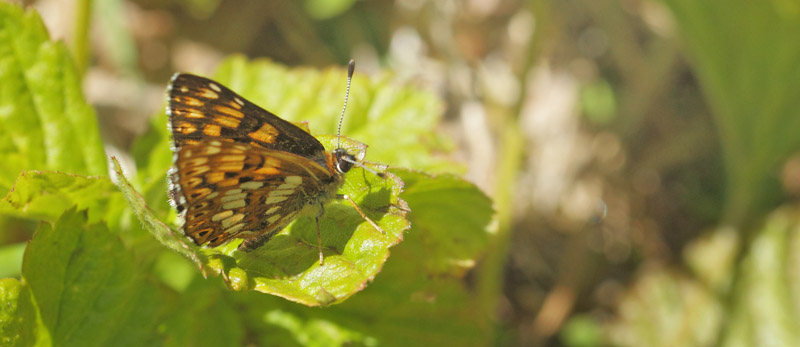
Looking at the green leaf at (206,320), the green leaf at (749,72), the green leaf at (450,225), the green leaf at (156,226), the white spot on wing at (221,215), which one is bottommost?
the green leaf at (206,320)

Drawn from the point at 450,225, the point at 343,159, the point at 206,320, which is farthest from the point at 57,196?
the point at 450,225

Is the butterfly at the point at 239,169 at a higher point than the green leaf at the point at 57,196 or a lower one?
higher

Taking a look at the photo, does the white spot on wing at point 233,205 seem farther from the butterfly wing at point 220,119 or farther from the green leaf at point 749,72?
the green leaf at point 749,72

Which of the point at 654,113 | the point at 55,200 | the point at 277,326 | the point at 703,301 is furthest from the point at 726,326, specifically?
the point at 55,200

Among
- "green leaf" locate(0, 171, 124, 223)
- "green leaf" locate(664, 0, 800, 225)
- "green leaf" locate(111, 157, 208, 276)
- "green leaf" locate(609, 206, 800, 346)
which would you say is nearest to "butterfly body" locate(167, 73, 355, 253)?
"green leaf" locate(111, 157, 208, 276)

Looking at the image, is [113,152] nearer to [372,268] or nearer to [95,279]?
[95,279]

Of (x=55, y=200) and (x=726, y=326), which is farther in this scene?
(x=726, y=326)

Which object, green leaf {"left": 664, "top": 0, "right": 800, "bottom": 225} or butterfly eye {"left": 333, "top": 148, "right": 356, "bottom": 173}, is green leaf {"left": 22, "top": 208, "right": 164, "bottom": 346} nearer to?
butterfly eye {"left": 333, "top": 148, "right": 356, "bottom": 173}

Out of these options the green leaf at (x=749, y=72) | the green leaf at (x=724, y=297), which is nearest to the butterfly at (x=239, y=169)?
the green leaf at (x=749, y=72)
